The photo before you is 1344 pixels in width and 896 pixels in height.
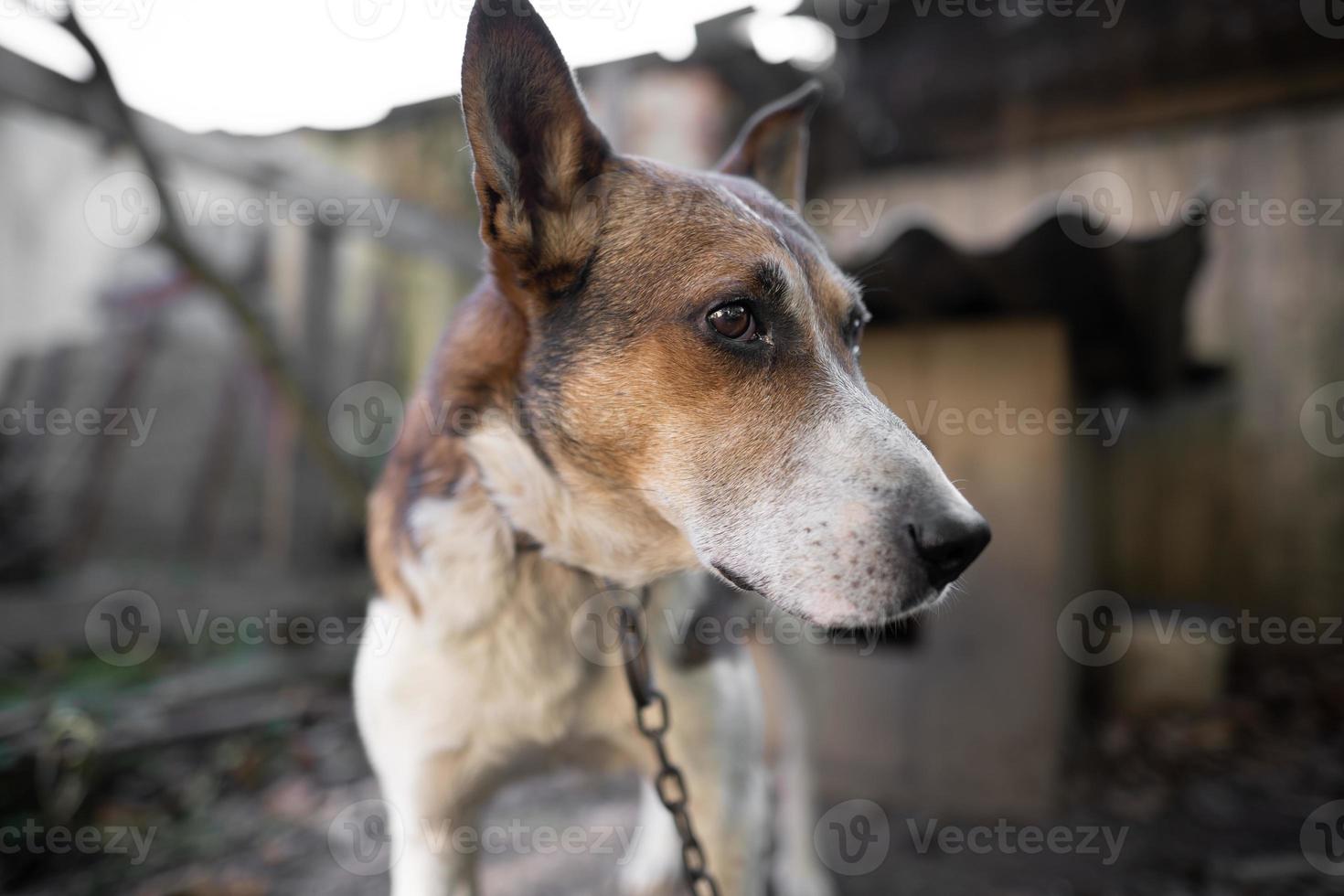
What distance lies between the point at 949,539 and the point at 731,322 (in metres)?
0.55

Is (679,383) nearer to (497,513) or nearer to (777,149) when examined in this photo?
(497,513)

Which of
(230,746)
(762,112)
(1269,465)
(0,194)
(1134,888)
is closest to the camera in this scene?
(762,112)

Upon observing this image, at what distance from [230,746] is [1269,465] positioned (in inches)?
249

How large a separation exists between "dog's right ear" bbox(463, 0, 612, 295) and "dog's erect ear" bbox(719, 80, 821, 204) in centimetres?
60

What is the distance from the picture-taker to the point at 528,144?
4.77 ft

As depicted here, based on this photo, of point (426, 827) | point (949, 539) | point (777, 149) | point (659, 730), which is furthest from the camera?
point (777, 149)

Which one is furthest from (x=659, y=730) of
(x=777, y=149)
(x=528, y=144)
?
(x=777, y=149)

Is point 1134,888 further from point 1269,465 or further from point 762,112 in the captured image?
point 1269,465

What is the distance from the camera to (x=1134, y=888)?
9.08ft

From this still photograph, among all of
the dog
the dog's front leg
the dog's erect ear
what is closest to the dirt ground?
the dog's front leg

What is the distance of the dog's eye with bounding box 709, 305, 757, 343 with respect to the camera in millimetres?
1420

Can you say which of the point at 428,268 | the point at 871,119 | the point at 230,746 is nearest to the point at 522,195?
the point at 230,746

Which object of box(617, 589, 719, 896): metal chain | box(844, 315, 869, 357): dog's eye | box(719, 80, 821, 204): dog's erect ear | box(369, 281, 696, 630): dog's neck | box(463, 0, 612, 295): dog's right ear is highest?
box(719, 80, 821, 204): dog's erect ear

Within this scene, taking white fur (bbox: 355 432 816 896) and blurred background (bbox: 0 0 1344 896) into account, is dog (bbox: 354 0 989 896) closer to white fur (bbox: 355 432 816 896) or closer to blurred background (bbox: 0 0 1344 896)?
white fur (bbox: 355 432 816 896)
